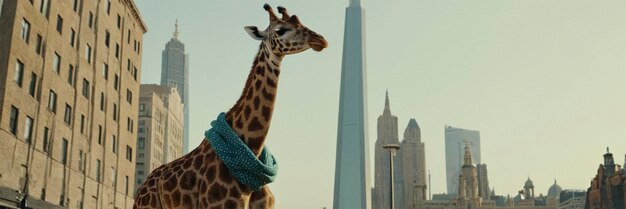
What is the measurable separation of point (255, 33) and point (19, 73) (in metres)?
25.1

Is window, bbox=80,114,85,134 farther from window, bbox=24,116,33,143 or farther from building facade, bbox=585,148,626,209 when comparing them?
building facade, bbox=585,148,626,209

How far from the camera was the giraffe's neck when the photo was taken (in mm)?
12469

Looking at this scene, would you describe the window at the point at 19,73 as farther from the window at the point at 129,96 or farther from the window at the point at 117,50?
the window at the point at 129,96

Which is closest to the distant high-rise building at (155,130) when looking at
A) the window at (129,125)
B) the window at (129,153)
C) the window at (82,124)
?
the window at (129,153)

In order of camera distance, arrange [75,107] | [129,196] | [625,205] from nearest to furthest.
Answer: [75,107] < [129,196] < [625,205]

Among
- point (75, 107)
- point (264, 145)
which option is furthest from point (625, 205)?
point (264, 145)

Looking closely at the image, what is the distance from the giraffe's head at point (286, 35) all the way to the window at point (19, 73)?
24.4 metres

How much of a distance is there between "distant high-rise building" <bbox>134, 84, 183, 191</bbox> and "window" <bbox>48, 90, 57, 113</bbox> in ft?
311

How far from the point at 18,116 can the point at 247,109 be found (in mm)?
24962

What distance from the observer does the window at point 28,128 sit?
1379 inches

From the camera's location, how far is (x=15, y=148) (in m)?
33.5

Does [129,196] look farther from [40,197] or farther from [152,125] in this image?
[152,125]

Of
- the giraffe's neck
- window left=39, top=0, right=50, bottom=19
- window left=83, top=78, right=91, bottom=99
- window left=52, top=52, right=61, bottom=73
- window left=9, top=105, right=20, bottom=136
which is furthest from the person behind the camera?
window left=83, top=78, right=91, bottom=99

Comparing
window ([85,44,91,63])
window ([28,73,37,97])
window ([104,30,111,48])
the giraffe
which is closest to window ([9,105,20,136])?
window ([28,73,37,97])
